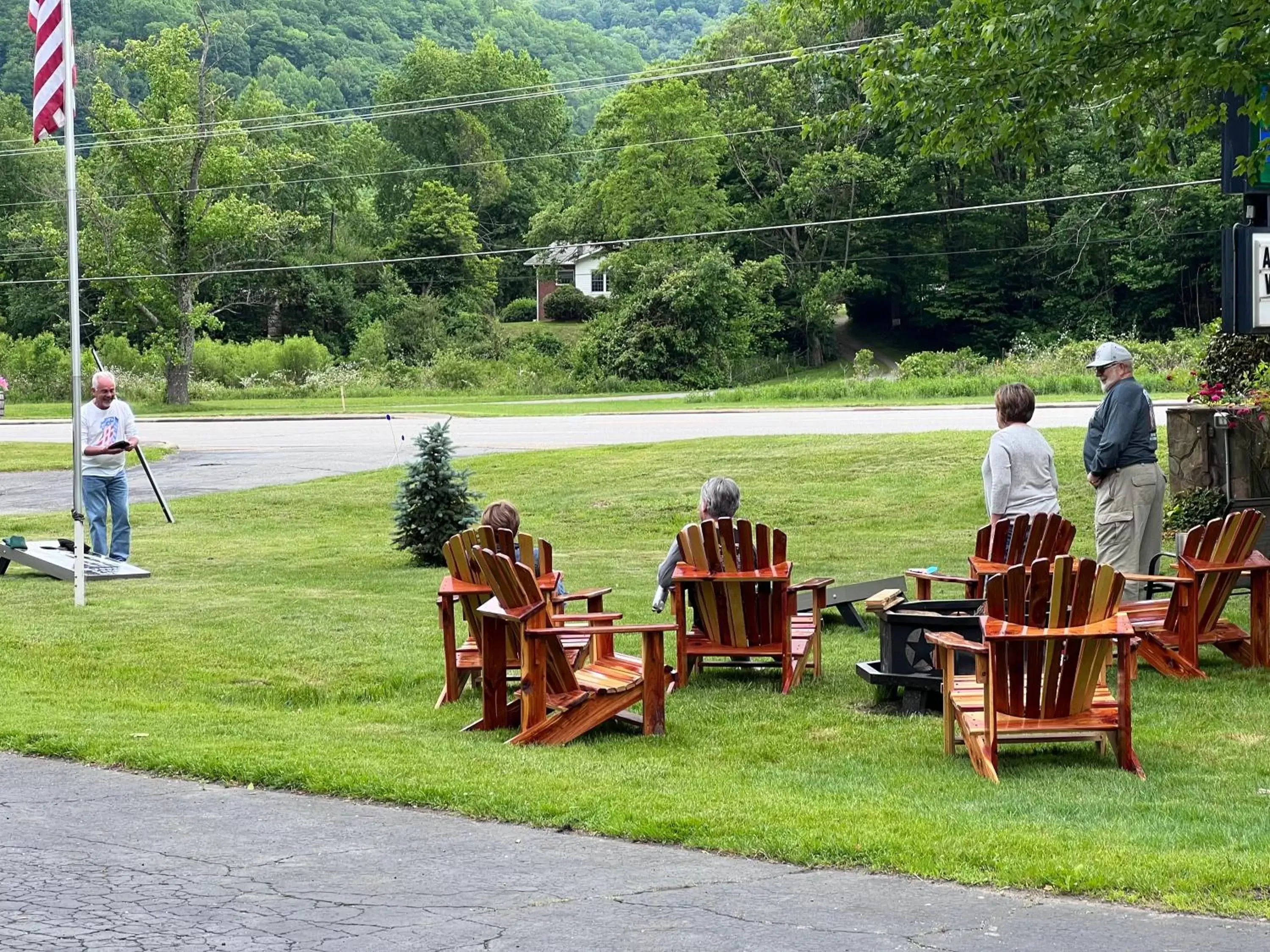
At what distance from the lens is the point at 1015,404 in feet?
31.1

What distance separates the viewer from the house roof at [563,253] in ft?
264

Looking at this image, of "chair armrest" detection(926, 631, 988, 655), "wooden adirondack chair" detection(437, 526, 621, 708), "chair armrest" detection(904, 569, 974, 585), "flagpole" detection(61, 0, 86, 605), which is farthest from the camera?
"flagpole" detection(61, 0, 86, 605)

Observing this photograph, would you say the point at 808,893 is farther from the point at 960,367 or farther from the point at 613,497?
the point at 960,367

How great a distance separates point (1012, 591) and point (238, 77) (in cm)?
13496

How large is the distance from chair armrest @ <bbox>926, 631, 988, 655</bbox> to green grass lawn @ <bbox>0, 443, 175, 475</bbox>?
72.9 feet

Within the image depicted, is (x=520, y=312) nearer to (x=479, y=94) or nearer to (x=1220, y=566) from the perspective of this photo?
(x=479, y=94)

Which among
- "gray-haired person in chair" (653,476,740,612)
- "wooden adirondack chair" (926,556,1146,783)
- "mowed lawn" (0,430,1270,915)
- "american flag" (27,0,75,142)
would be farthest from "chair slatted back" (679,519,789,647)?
"american flag" (27,0,75,142)

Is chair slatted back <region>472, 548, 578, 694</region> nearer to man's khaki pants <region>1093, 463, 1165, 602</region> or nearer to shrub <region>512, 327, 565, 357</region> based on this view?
man's khaki pants <region>1093, 463, 1165, 602</region>

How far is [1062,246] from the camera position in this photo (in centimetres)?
7094

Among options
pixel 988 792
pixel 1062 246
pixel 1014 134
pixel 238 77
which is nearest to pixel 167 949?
pixel 988 792

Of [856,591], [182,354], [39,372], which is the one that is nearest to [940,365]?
[182,354]

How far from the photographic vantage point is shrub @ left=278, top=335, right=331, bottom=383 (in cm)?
6388

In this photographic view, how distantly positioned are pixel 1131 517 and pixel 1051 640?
3.65 metres

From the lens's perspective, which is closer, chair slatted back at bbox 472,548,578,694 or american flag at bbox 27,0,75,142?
chair slatted back at bbox 472,548,578,694
